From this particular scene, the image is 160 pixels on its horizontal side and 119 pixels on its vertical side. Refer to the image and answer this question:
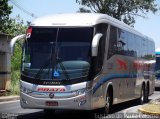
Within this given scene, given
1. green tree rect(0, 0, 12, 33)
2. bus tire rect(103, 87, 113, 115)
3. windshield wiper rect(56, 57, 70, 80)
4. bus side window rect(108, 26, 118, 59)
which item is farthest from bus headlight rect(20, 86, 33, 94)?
green tree rect(0, 0, 12, 33)

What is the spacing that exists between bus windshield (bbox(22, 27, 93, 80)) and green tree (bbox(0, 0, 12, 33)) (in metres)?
33.5

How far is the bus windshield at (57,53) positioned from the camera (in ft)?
43.5

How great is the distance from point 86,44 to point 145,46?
9.82m

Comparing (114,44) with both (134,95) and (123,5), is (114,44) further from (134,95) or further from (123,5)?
(123,5)

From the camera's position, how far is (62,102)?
1312 centimetres

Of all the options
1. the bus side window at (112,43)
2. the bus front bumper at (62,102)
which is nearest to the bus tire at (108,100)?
the bus side window at (112,43)

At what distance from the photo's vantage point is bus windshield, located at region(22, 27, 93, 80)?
43.5 feet

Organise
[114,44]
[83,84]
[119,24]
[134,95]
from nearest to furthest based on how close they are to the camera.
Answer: [83,84] < [114,44] < [119,24] < [134,95]

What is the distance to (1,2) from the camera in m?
46.4

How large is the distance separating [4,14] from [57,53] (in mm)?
36052

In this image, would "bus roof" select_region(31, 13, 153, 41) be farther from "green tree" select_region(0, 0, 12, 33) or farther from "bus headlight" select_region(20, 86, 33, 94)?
"green tree" select_region(0, 0, 12, 33)

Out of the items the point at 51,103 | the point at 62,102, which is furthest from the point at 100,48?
the point at 51,103

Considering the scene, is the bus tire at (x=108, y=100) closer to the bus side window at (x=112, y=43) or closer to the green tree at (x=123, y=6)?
the bus side window at (x=112, y=43)

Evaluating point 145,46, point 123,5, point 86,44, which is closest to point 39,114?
point 86,44
